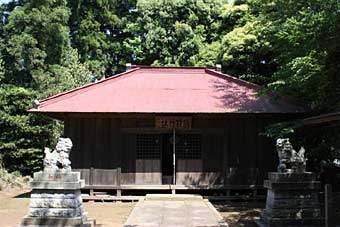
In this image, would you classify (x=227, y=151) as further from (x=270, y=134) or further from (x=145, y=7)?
(x=145, y=7)

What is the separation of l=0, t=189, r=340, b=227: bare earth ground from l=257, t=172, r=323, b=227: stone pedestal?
1.26 m

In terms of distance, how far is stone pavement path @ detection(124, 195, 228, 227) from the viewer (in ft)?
33.9

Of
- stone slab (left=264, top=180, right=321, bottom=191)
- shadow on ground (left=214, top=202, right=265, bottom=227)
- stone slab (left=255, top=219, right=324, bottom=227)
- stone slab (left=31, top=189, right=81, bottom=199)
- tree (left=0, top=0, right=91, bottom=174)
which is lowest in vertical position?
shadow on ground (left=214, top=202, right=265, bottom=227)

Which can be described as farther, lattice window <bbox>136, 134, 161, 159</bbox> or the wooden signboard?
lattice window <bbox>136, 134, 161, 159</bbox>

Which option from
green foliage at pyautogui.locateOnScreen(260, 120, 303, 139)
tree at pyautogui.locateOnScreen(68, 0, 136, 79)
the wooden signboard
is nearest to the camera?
green foliage at pyautogui.locateOnScreen(260, 120, 303, 139)

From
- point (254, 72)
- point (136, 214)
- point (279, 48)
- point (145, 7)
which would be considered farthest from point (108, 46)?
point (136, 214)

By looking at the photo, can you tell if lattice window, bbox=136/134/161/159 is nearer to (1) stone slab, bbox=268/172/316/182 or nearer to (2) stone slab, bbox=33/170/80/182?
(2) stone slab, bbox=33/170/80/182

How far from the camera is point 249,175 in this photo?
54.1ft

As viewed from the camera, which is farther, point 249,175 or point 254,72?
point 254,72

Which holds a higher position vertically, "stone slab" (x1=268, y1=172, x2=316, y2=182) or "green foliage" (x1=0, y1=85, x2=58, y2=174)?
"green foliage" (x1=0, y1=85, x2=58, y2=174)

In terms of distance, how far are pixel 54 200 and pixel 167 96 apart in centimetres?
805

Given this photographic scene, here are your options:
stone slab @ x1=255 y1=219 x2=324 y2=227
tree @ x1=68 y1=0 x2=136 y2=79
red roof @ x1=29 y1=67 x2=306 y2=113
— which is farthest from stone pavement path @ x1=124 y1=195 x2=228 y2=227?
tree @ x1=68 y1=0 x2=136 y2=79

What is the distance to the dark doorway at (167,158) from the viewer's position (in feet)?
55.6

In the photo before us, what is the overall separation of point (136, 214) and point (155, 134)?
5495mm
